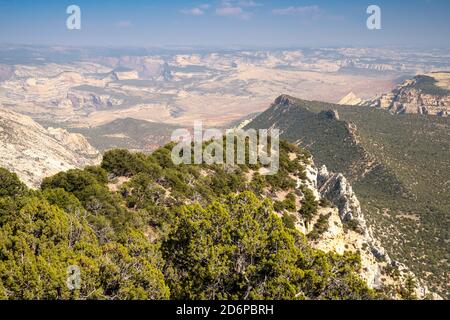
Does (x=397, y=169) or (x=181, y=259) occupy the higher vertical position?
(x=181, y=259)

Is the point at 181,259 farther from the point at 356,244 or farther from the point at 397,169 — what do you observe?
the point at 397,169

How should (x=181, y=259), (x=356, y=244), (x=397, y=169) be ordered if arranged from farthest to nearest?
(x=397, y=169) < (x=356, y=244) < (x=181, y=259)

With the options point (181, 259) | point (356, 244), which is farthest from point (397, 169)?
point (181, 259)

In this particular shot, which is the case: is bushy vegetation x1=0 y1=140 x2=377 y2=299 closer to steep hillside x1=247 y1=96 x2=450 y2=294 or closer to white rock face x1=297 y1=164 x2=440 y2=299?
white rock face x1=297 y1=164 x2=440 y2=299

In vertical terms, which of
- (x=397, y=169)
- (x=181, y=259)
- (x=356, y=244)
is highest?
(x=181, y=259)

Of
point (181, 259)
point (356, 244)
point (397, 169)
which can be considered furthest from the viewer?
point (397, 169)

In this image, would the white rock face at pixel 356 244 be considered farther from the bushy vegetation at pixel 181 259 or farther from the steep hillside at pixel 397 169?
the bushy vegetation at pixel 181 259

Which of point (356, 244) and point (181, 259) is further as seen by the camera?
point (356, 244)

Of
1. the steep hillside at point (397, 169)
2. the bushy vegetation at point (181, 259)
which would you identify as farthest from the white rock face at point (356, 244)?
the bushy vegetation at point (181, 259)
